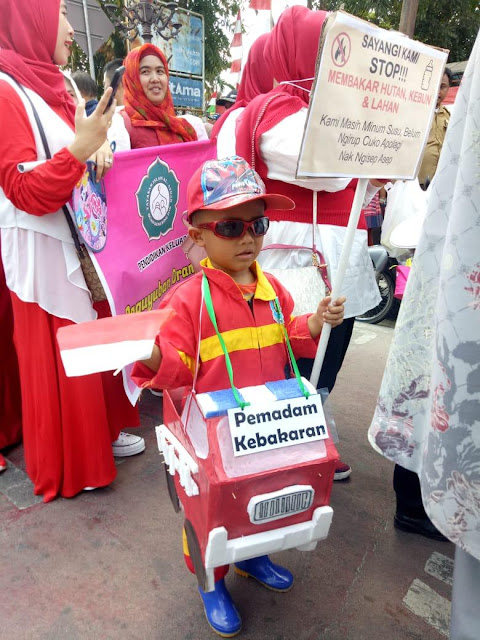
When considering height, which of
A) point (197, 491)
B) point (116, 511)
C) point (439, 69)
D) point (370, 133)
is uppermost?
point (439, 69)

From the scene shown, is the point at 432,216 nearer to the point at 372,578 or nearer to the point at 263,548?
→ the point at 263,548

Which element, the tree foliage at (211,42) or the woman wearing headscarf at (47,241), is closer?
the woman wearing headscarf at (47,241)

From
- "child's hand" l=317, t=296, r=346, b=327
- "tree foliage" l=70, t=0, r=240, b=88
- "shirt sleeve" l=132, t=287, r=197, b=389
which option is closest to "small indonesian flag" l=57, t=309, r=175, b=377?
"shirt sleeve" l=132, t=287, r=197, b=389

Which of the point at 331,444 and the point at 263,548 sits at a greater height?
the point at 331,444

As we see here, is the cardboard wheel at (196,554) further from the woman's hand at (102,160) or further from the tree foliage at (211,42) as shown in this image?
the tree foliage at (211,42)

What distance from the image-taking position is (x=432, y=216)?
1159 mm

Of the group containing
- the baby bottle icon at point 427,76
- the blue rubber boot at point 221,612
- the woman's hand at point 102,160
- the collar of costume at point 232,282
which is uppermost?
the baby bottle icon at point 427,76

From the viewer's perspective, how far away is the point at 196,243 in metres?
1.67

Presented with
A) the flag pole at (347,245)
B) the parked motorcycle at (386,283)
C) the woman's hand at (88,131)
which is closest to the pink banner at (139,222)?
the woman's hand at (88,131)

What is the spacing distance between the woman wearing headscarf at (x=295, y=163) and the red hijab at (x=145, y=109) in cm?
123

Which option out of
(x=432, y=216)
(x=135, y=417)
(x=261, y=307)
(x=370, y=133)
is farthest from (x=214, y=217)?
(x=135, y=417)

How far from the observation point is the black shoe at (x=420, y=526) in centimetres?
208

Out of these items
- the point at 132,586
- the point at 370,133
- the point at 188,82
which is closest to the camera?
the point at 370,133

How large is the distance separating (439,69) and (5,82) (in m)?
1.59
